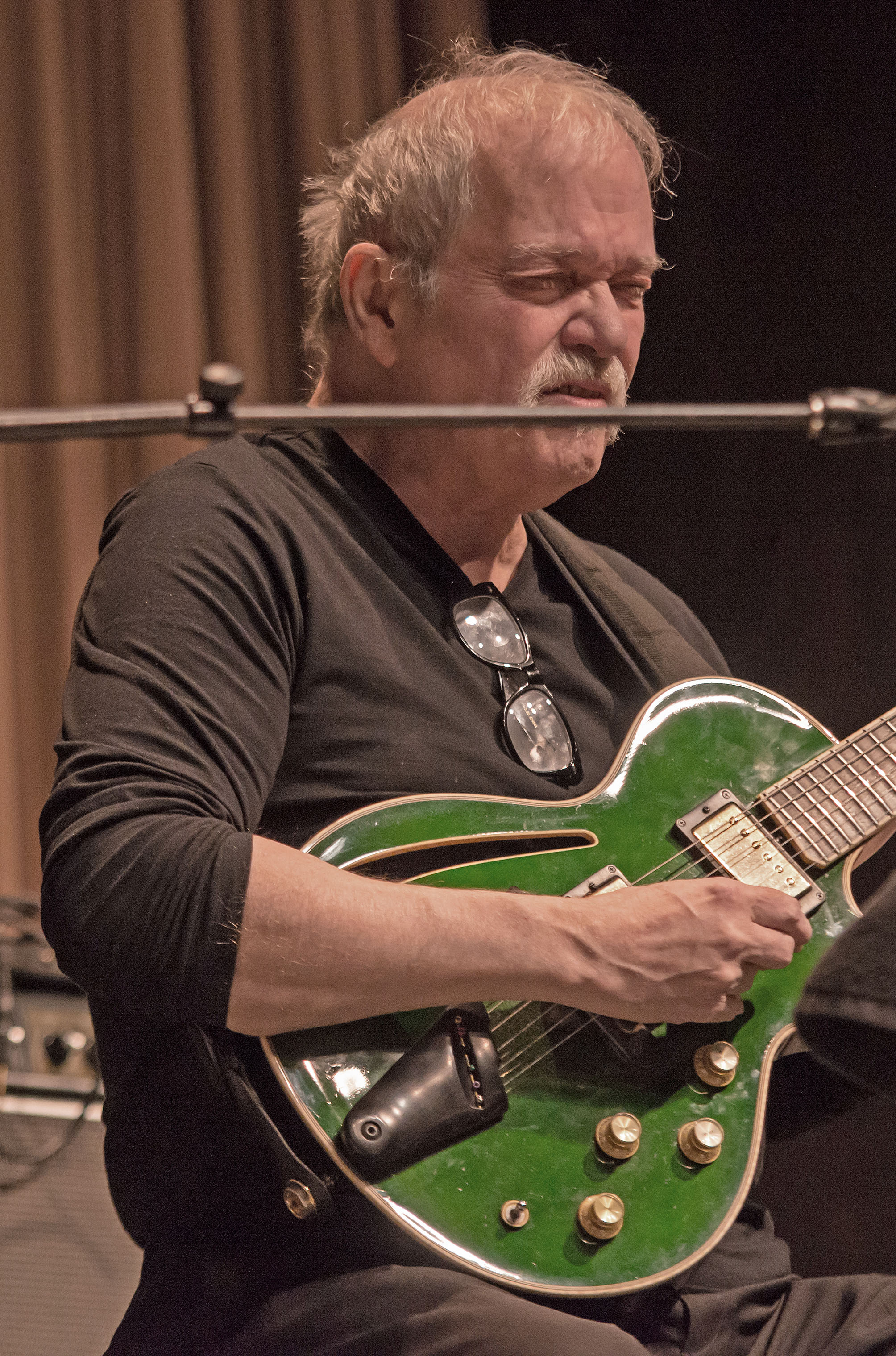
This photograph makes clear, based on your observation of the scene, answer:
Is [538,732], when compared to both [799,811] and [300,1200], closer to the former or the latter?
[799,811]

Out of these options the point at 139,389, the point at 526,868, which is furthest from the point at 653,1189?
the point at 139,389

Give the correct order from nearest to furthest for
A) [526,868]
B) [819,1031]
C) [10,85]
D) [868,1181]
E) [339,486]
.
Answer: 1. [819,1031]
2. [526,868]
3. [339,486]
4. [868,1181]
5. [10,85]

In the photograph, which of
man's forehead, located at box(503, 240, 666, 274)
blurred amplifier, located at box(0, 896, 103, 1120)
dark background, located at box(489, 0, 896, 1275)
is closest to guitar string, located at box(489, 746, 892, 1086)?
man's forehead, located at box(503, 240, 666, 274)

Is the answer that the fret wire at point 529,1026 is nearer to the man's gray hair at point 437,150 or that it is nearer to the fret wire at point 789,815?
the fret wire at point 789,815

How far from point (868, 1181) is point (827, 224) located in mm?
1393

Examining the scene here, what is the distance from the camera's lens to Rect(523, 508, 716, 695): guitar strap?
1.36 m

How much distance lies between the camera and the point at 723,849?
→ 1.17 meters

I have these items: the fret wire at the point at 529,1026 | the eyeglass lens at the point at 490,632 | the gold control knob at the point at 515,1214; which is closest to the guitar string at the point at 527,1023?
the fret wire at the point at 529,1026

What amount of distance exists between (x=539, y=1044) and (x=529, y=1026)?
17mm

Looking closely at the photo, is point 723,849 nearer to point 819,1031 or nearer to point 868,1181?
point 819,1031

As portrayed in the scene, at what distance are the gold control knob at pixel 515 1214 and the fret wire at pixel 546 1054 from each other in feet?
0.28

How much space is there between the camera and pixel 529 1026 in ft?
3.38

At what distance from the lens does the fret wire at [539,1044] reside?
1.01m

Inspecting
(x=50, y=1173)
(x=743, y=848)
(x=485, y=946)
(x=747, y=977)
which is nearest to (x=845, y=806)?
(x=743, y=848)
